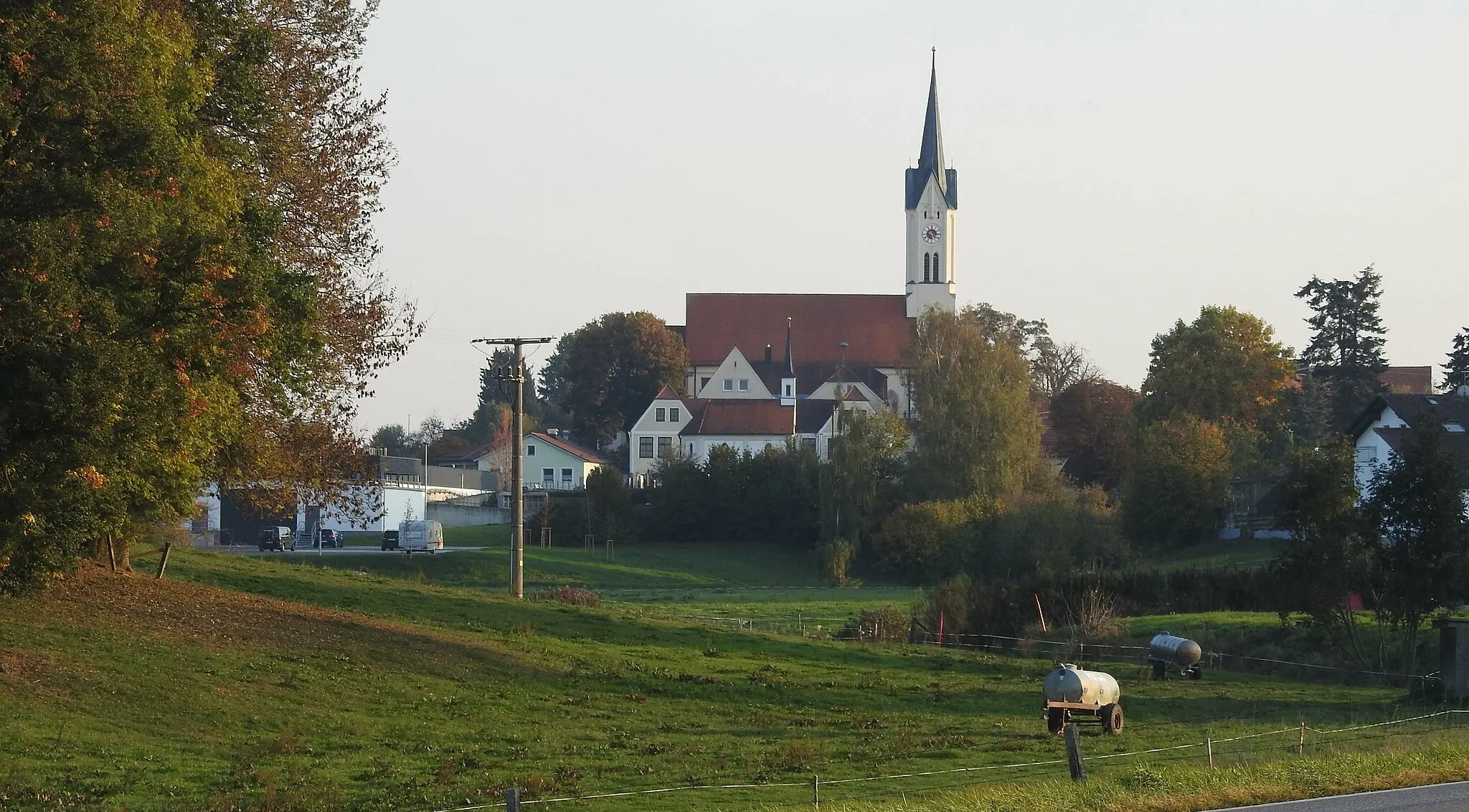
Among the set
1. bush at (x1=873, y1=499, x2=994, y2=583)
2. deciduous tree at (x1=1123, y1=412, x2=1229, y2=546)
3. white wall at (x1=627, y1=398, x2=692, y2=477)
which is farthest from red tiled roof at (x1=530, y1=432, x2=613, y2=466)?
deciduous tree at (x1=1123, y1=412, x2=1229, y2=546)

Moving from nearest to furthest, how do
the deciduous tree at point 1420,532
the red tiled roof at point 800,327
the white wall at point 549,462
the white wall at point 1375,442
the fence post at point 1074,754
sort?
the fence post at point 1074,754 < the deciduous tree at point 1420,532 < the white wall at point 1375,442 < the white wall at point 549,462 < the red tiled roof at point 800,327

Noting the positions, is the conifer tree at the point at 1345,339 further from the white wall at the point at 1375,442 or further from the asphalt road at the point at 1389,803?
the asphalt road at the point at 1389,803

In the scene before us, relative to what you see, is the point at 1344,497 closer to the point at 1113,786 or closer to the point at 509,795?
the point at 1113,786

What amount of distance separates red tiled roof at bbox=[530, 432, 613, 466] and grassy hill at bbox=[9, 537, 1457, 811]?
286 feet

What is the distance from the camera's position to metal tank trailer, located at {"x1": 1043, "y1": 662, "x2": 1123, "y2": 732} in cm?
2905

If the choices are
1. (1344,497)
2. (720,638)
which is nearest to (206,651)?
(720,638)

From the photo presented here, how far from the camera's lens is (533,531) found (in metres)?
99.0

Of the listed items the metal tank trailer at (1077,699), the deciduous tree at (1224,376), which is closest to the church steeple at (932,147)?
the deciduous tree at (1224,376)

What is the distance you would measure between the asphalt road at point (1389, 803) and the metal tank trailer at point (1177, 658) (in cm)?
2331

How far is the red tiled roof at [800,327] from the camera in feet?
502

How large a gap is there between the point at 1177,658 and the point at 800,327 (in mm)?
113944

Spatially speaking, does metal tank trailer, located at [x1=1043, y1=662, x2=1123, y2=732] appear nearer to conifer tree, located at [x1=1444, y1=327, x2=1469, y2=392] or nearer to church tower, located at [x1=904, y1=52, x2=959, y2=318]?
conifer tree, located at [x1=1444, y1=327, x2=1469, y2=392]

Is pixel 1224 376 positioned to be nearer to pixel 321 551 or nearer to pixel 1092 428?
pixel 1092 428

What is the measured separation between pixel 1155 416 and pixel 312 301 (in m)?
72.9
